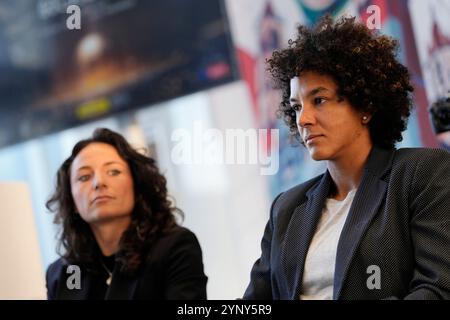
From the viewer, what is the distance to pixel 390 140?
1492mm

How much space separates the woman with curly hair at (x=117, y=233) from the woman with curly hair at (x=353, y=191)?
350mm

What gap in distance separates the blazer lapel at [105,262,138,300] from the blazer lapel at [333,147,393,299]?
2.24ft

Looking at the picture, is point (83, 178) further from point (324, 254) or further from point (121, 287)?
point (324, 254)

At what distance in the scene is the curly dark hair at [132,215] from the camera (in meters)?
1.85

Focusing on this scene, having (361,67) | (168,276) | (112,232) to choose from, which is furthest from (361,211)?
(112,232)

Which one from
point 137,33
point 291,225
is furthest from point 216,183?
point 291,225

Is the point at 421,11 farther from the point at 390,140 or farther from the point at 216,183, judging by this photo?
the point at 216,183

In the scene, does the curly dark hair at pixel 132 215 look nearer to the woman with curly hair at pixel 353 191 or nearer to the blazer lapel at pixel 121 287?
the blazer lapel at pixel 121 287

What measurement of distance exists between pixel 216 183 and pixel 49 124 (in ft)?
→ 3.07

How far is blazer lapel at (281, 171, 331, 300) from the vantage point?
1.39 metres

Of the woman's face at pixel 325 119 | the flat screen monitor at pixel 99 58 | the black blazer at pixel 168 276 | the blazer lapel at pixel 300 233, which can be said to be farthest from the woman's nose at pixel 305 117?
the flat screen monitor at pixel 99 58

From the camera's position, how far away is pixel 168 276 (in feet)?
5.84

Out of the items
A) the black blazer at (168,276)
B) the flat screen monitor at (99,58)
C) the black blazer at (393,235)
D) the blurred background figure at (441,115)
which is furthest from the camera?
the flat screen monitor at (99,58)

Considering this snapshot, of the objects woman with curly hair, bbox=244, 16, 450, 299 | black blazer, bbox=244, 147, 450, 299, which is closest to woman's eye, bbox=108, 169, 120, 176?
woman with curly hair, bbox=244, 16, 450, 299
